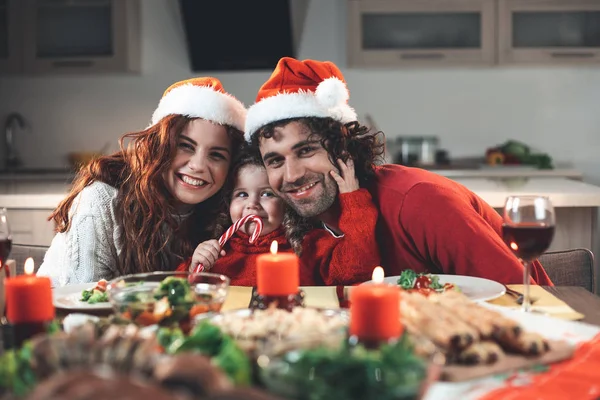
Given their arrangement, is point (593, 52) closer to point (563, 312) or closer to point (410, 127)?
point (410, 127)

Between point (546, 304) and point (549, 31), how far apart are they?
13.1 feet

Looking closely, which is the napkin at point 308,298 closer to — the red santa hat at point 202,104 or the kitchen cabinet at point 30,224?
the red santa hat at point 202,104

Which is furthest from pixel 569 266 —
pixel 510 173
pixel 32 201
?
pixel 510 173

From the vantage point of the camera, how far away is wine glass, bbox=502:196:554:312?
137cm

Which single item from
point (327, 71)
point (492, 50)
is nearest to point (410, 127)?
point (492, 50)

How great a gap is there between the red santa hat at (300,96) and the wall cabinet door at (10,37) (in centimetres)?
355

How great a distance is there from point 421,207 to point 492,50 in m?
3.26

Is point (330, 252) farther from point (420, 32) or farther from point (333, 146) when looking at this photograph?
point (420, 32)

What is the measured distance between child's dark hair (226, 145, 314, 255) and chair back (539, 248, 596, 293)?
0.73 m

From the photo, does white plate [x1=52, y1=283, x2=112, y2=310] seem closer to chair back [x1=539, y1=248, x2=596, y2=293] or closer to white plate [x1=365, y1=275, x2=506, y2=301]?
white plate [x1=365, y1=275, x2=506, y2=301]

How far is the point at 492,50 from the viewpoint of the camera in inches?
194

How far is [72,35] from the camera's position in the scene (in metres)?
5.10

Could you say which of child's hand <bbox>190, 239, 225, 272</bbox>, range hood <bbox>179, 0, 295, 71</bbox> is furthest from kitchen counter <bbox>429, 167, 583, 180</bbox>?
child's hand <bbox>190, 239, 225, 272</bbox>

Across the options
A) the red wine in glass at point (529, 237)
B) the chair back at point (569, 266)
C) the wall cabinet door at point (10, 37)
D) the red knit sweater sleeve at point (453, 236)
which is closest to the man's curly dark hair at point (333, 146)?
the red knit sweater sleeve at point (453, 236)
